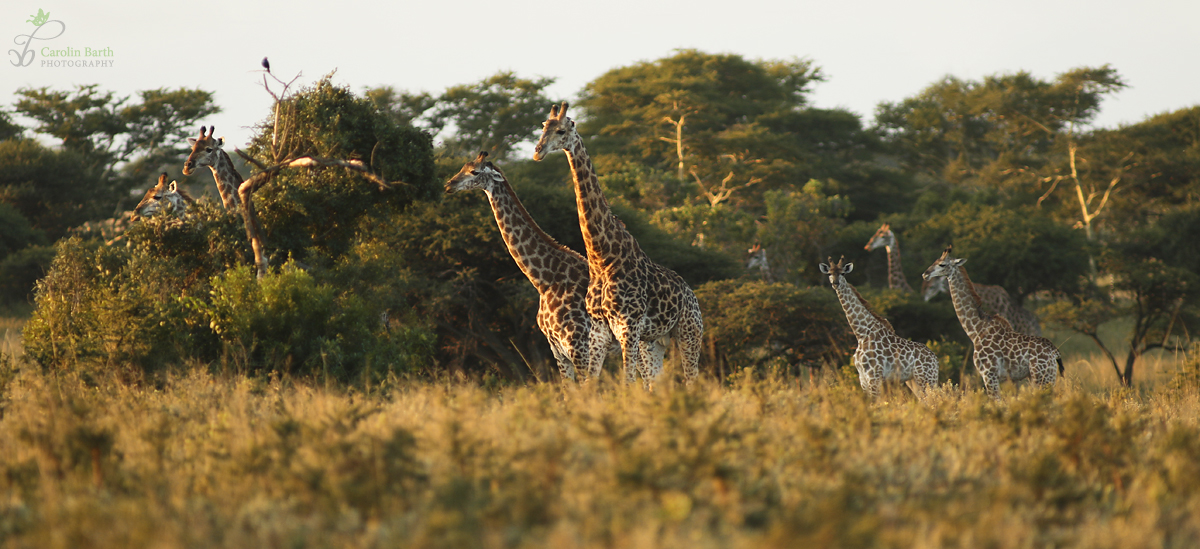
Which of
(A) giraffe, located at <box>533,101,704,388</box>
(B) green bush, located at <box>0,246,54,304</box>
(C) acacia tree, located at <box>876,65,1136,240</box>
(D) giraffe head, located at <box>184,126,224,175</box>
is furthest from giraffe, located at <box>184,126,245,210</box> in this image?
(C) acacia tree, located at <box>876,65,1136,240</box>

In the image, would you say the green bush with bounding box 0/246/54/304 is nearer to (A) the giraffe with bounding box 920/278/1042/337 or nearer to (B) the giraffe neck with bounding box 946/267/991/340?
(B) the giraffe neck with bounding box 946/267/991/340

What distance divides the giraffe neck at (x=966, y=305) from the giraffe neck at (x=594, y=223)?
4.85 meters

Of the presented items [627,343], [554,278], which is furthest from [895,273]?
[627,343]

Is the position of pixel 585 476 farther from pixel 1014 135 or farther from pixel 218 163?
pixel 1014 135

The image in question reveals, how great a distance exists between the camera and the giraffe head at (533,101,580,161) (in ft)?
26.5

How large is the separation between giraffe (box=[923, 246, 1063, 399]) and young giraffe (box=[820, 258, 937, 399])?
851 millimetres

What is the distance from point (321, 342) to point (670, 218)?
11864 millimetres

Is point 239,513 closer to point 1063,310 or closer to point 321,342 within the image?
point 321,342

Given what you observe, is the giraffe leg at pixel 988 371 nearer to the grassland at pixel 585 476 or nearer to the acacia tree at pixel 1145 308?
the grassland at pixel 585 476

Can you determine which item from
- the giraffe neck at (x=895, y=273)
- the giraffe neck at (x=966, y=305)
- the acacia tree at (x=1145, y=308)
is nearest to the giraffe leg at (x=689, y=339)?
the giraffe neck at (x=966, y=305)

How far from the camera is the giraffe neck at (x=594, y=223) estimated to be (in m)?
8.73

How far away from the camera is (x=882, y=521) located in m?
3.47

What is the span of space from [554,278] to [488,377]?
6.98 ft

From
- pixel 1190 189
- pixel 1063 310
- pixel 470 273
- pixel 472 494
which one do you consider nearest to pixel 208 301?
pixel 470 273
